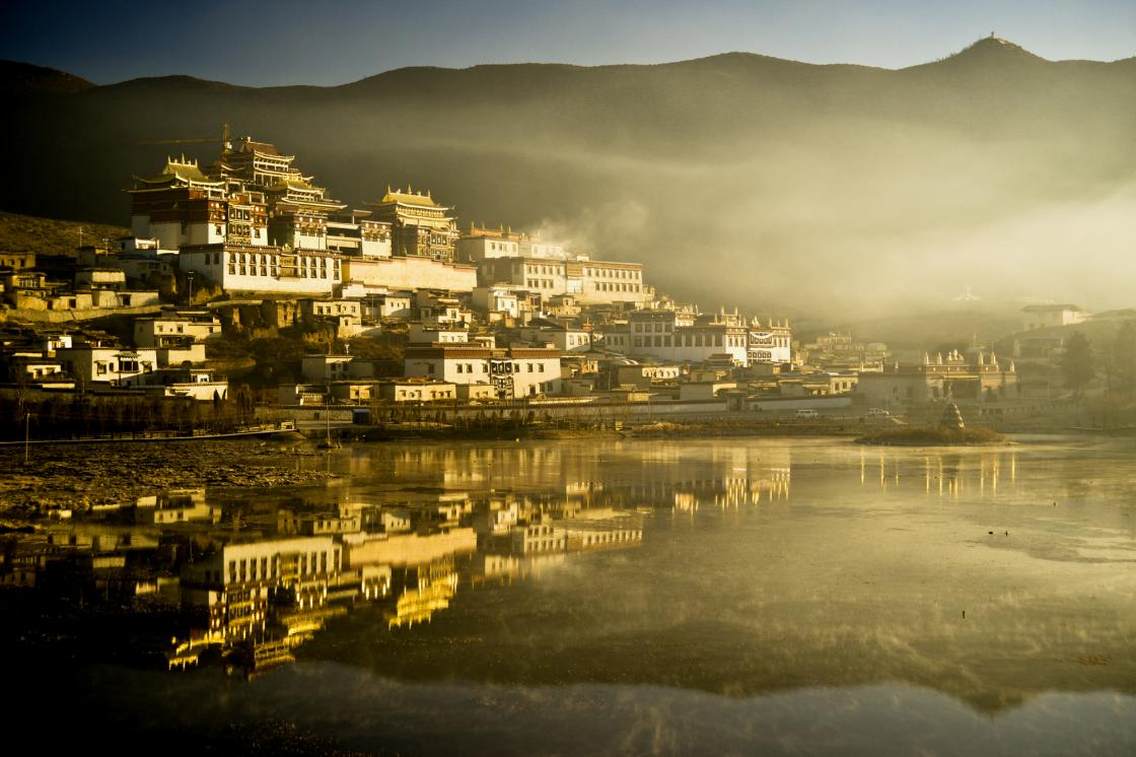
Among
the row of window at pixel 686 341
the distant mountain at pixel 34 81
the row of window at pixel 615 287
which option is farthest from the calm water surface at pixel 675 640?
the distant mountain at pixel 34 81

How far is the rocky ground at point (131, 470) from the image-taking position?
28281 millimetres

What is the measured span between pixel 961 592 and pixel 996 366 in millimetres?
53500

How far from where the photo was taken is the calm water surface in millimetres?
13219

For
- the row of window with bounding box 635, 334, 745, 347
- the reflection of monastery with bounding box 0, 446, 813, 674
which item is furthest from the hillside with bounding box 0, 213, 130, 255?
the reflection of monastery with bounding box 0, 446, 813, 674

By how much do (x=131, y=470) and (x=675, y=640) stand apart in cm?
2252

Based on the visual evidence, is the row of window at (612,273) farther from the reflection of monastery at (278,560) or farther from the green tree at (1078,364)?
the reflection of monastery at (278,560)

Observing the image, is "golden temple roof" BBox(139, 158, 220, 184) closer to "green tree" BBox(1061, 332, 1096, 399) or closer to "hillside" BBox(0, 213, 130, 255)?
"hillside" BBox(0, 213, 130, 255)

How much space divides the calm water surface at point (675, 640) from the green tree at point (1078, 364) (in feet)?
125

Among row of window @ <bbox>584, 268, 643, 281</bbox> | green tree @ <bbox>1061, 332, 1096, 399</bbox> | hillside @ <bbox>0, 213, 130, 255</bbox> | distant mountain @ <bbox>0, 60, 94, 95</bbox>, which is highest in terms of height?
distant mountain @ <bbox>0, 60, 94, 95</bbox>

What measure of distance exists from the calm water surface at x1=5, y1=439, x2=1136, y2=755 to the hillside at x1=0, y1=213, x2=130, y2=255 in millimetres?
47981

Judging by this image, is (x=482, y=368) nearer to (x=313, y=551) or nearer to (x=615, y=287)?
(x=615, y=287)

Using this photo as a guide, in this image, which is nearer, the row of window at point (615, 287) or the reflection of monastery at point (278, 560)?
the reflection of monastery at point (278, 560)

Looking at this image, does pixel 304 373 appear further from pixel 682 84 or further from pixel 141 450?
pixel 682 84

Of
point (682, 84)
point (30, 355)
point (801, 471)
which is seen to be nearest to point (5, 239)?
point (30, 355)
